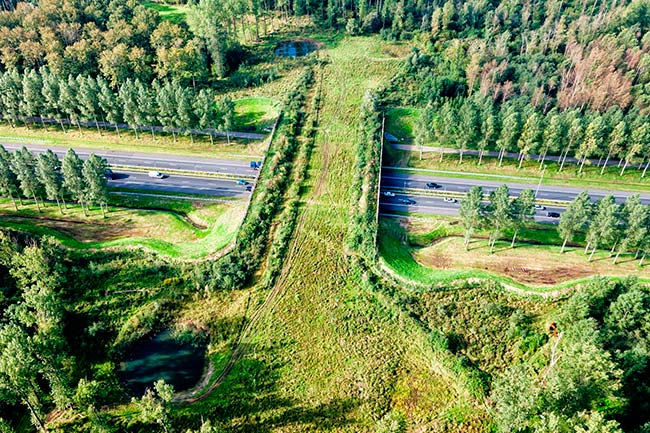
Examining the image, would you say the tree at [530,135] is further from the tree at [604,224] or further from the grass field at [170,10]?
the grass field at [170,10]

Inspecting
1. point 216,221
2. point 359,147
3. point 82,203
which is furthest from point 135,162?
point 359,147

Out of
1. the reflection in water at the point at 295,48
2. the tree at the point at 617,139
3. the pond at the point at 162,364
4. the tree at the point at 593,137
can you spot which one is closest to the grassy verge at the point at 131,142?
the reflection in water at the point at 295,48

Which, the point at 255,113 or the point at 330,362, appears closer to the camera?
the point at 330,362

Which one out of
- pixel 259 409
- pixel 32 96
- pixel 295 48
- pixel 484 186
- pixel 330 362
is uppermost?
pixel 295 48

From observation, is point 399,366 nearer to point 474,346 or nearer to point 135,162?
point 474,346

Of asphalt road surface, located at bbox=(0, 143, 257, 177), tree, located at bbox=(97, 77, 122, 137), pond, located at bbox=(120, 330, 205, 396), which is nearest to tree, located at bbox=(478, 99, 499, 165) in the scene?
asphalt road surface, located at bbox=(0, 143, 257, 177)

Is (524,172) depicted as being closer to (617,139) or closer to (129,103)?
(617,139)

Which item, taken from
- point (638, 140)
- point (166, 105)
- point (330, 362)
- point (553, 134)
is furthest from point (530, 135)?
point (166, 105)
